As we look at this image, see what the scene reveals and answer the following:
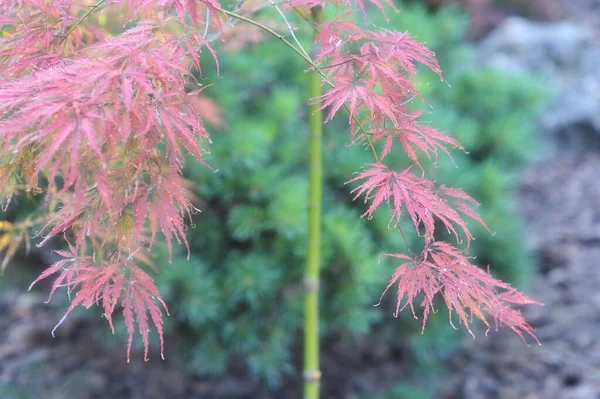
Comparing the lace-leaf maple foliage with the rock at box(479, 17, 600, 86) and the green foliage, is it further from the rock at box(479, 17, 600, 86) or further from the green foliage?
the rock at box(479, 17, 600, 86)

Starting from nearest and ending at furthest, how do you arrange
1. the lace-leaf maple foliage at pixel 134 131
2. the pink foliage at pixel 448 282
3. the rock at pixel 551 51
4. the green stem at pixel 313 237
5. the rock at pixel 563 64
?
the lace-leaf maple foliage at pixel 134 131 → the pink foliage at pixel 448 282 → the green stem at pixel 313 237 → the rock at pixel 563 64 → the rock at pixel 551 51

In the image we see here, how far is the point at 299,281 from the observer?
2029mm

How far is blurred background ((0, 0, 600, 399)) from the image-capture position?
1.95m

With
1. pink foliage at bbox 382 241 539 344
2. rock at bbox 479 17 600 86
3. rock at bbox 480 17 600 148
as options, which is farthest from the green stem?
rock at bbox 479 17 600 86

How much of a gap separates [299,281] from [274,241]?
173 mm

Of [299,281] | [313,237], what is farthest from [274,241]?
[313,237]

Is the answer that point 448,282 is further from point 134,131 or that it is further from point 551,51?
point 551,51

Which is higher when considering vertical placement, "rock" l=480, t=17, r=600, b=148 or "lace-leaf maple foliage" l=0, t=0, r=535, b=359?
"lace-leaf maple foliage" l=0, t=0, r=535, b=359

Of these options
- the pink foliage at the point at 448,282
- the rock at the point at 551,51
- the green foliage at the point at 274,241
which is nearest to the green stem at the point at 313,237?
the green foliage at the point at 274,241

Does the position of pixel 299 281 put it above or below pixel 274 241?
below

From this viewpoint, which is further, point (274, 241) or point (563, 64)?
point (563, 64)

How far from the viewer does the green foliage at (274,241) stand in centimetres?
193

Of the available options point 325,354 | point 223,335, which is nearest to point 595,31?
point 325,354

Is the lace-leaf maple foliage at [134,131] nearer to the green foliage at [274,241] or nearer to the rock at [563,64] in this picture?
the green foliage at [274,241]
